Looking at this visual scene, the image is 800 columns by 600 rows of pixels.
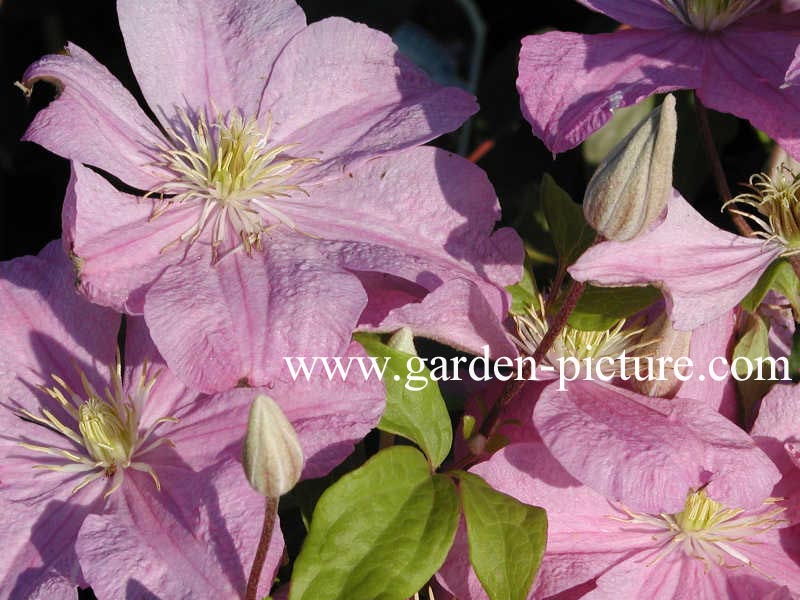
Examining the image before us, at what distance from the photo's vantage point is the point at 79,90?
87cm

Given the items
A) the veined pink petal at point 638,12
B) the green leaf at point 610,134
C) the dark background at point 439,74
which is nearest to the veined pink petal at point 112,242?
the veined pink petal at point 638,12

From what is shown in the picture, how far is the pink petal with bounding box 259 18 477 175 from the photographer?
0.96m

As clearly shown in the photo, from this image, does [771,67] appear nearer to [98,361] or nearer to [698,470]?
[698,470]

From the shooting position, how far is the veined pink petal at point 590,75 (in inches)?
32.8

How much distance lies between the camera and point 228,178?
94 centimetres

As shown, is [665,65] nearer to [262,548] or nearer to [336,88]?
[336,88]

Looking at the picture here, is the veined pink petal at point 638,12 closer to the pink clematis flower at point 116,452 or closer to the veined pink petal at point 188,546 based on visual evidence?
the pink clematis flower at point 116,452

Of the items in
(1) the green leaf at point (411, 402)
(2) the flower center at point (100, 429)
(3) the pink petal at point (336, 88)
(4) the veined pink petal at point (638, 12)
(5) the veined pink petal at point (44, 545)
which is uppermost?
(4) the veined pink petal at point (638, 12)

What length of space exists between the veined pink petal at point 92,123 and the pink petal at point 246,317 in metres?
0.11

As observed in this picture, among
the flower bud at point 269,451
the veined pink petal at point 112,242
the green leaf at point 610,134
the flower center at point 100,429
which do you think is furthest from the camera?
the green leaf at point 610,134

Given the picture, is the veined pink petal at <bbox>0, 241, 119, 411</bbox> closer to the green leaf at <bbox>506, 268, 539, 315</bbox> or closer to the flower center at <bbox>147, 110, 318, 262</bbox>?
the flower center at <bbox>147, 110, 318, 262</bbox>

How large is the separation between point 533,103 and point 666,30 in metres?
0.19

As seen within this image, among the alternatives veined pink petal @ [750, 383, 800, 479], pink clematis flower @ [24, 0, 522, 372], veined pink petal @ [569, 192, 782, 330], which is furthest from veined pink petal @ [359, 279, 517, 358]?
veined pink petal @ [750, 383, 800, 479]

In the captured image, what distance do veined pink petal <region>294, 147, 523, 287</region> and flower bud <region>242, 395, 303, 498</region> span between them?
9.6 inches
